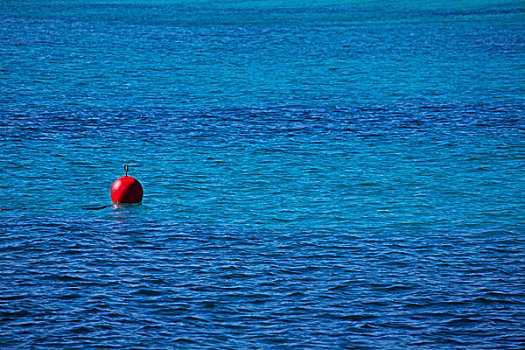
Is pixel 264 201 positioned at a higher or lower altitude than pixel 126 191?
higher

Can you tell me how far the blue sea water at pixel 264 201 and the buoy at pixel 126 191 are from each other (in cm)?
34

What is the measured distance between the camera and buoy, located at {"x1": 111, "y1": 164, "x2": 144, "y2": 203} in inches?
938

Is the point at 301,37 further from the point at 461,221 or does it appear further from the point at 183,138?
the point at 461,221

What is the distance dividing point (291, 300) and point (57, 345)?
15.4 feet

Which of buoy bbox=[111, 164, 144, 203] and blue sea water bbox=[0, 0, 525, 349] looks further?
buoy bbox=[111, 164, 144, 203]

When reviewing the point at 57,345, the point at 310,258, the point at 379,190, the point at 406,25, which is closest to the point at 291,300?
the point at 310,258

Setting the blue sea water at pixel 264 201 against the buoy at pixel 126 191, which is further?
the buoy at pixel 126 191

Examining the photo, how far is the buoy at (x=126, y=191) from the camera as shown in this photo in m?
23.8

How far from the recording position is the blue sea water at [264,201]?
1589 cm

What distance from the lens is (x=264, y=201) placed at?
2445 cm

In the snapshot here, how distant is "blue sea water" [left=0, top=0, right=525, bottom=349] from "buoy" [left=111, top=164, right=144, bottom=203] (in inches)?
13.4

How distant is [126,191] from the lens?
23.8 metres

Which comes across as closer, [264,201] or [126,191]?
[126,191]

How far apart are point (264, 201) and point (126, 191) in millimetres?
3979
